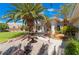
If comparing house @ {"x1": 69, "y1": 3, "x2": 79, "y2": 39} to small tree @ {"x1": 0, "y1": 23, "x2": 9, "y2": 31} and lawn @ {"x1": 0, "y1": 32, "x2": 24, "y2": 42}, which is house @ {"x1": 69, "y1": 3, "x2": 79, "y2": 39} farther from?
small tree @ {"x1": 0, "y1": 23, "x2": 9, "y2": 31}

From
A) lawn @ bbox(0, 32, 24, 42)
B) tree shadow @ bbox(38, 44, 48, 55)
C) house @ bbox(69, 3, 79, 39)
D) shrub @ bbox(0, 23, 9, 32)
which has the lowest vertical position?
tree shadow @ bbox(38, 44, 48, 55)

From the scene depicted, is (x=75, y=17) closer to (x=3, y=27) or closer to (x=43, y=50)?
(x=43, y=50)

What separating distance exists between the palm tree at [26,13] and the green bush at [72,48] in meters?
0.64

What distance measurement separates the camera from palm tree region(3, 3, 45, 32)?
450 centimetres

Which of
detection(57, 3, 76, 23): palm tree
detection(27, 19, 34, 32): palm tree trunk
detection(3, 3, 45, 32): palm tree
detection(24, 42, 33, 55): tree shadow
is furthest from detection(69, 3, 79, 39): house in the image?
detection(24, 42, 33, 55): tree shadow

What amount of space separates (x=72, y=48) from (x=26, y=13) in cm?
94

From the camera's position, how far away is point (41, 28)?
4.52 meters

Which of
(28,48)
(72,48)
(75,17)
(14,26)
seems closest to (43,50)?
(28,48)

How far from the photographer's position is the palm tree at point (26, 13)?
14.8 ft

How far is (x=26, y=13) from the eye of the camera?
4520mm

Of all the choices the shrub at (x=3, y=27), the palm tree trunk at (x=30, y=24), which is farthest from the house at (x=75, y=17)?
the shrub at (x=3, y=27)

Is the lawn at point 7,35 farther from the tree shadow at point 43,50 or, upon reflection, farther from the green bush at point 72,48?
the green bush at point 72,48

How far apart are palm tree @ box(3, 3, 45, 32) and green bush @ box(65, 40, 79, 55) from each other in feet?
2.10

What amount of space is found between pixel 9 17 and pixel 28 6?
0.36m
